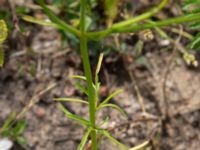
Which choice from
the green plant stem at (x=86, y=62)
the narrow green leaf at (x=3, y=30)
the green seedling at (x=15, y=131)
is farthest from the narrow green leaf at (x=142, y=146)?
the narrow green leaf at (x=3, y=30)

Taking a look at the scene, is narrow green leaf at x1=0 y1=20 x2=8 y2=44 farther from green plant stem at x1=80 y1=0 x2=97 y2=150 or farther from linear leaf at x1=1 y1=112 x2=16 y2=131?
linear leaf at x1=1 y1=112 x2=16 y2=131

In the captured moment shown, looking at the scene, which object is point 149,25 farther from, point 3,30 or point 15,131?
point 15,131

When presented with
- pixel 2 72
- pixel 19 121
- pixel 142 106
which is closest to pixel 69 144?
pixel 19 121

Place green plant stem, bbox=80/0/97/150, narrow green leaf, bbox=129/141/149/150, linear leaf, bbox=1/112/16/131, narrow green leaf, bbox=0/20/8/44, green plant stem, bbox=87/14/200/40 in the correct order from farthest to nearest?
linear leaf, bbox=1/112/16/131 < narrow green leaf, bbox=129/141/149/150 < narrow green leaf, bbox=0/20/8/44 < green plant stem, bbox=80/0/97/150 < green plant stem, bbox=87/14/200/40

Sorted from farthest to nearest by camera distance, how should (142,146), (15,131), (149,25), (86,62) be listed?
(15,131), (142,146), (86,62), (149,25)

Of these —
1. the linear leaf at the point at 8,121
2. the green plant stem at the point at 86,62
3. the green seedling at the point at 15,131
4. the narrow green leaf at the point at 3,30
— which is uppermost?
the narrow green leaf at the point at 3,30

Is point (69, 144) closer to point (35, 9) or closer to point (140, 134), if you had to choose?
point (140, 134)

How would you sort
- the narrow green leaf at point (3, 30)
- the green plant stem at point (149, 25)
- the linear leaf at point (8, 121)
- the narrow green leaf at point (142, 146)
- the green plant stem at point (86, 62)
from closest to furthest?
the green plant stem at point (149, 25)
the green plant stem at point (86, 62)
the narrow green leaf at point (3, 30)
the narrow green leaf at point (142, 146)
the linear leaf at point (8, 121)

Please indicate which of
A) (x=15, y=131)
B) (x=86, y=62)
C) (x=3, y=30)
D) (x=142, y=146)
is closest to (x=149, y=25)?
(x=86, y=62)

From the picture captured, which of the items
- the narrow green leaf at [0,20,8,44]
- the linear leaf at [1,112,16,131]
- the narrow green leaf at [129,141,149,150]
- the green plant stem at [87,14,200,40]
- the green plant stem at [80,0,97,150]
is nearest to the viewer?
the green plant stem at [87,14,200,40]

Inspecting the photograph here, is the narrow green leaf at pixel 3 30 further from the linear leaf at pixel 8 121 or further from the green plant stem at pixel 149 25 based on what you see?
the linear leaf at pixel 8 121

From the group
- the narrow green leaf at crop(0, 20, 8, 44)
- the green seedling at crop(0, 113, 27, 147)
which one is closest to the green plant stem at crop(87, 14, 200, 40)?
the narrow green leaf at crop(0, 20, 8, 44)

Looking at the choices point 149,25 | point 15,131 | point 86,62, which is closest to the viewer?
point 149,25
